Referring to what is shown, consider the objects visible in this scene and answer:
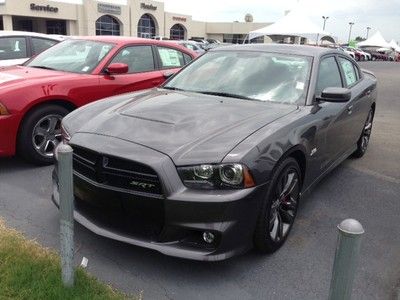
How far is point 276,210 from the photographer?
3.41 meters

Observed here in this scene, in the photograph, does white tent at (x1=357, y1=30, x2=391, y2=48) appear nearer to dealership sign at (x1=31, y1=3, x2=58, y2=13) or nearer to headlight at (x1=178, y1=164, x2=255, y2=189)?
dealership sign at (x1=31, y1=3, x2=58, y2=13)

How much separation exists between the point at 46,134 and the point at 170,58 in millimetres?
2506

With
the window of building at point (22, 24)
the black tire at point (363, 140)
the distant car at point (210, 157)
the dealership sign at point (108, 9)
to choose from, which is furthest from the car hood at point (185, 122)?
the window of building at point (22, 24)

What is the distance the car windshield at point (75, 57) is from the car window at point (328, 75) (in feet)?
9.47

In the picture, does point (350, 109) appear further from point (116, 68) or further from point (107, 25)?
point (107, 25)

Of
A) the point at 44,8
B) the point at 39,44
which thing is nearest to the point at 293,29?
the point at 39,44

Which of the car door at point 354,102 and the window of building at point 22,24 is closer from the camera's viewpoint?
the car door at point 354,102

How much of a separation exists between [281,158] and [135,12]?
187 feet

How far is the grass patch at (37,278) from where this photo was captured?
2.72 meters

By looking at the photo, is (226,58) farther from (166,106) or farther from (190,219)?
(190,219)

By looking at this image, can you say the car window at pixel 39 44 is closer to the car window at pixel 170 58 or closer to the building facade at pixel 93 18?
the car window at pixel 170 58

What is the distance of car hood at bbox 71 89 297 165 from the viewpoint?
3025 mm

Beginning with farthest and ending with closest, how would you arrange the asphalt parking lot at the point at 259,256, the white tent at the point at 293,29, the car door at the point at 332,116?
the white tent at the point at 293,29, the car door at the point at 332,116, the asphalt parking lot at the point at 259,256

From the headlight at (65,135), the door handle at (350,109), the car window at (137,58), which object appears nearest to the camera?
the headlight at (65,135)
